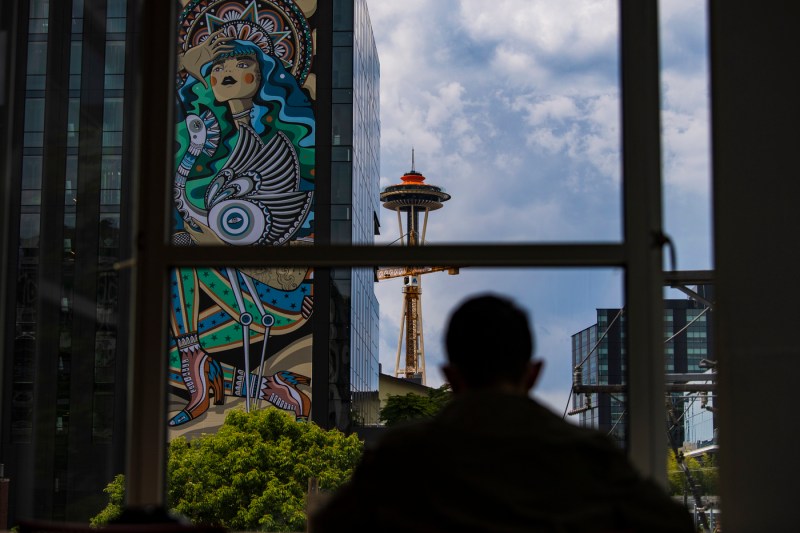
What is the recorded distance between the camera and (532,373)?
0.96m

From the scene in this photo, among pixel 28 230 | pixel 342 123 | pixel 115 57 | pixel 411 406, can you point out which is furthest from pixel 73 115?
pixel 342 123

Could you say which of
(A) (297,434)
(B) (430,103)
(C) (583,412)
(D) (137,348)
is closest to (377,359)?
(A) (297,434)

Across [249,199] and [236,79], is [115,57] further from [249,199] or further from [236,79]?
[236,79]

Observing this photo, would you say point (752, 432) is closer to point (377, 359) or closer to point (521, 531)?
point (521, 531)

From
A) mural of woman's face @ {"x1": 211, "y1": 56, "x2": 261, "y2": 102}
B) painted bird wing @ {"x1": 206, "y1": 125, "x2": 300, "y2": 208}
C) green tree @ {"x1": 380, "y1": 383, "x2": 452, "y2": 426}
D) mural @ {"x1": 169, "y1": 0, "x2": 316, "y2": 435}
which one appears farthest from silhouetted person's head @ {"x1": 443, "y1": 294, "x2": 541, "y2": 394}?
mural of woman's face @ {"x1": 211, "y1": 56, "x2": 261, "y2": 102}

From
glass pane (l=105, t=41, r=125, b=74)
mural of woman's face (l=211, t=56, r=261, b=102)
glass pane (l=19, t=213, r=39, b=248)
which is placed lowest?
glass pane (l=19, t=213, r=39, b=248)

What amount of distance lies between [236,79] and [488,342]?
23104 millimetres

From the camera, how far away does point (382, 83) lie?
25.5 metres

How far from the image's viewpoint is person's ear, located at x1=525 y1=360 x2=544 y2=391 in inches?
37.2

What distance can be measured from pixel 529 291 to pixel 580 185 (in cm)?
38

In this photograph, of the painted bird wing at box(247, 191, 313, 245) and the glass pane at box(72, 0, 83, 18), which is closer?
the glass pane at box(72, 0, 83, 18)

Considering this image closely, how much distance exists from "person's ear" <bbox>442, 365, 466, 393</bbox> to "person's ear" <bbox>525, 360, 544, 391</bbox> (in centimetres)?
7

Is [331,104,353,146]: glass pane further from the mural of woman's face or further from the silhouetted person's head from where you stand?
the silhouetted person's head

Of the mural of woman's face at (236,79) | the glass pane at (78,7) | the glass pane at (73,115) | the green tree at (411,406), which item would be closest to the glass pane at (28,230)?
the glass pane at (73,115)
